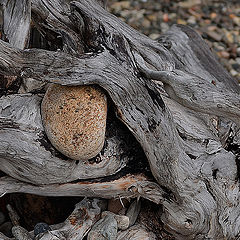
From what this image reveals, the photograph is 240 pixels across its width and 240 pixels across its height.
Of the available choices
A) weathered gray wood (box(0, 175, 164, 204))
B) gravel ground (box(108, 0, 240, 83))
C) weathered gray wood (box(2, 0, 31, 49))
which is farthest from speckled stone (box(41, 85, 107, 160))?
gravel ground (box(108, 0, 240, 83))

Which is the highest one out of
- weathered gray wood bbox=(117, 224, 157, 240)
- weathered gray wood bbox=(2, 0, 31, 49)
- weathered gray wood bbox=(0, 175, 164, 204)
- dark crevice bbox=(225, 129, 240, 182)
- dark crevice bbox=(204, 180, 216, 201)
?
weathered gray wood bbox=(2, 0, 31, 49)

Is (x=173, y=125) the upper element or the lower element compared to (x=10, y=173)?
upper

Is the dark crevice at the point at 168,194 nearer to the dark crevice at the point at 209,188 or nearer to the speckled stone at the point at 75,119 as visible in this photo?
the dark crevice at the point at 209,188

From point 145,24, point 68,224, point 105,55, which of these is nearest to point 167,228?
point 68,224

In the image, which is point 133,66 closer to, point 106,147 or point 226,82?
point 106,147

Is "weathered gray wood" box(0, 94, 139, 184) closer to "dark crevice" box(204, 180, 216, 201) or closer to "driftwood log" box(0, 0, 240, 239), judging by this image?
"driftwood log" box(0, 0, 240, 239)

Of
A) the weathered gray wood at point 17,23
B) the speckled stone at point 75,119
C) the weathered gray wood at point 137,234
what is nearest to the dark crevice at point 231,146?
the weathered gray wood at point 137,234

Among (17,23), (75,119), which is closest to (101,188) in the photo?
(75,119)
